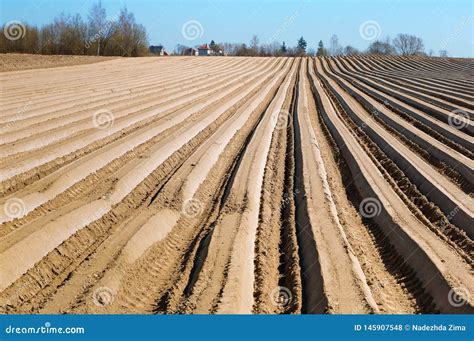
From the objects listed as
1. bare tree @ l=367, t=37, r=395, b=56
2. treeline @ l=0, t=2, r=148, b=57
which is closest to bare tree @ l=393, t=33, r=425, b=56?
bare tree @ l=367, t=37, r=395, b=56

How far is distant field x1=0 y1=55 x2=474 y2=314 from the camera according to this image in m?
5.26

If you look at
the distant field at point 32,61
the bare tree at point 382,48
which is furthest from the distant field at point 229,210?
the bare tree at point 382,48

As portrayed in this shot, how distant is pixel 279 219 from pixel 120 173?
284 cm

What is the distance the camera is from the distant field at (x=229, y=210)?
17.3ft

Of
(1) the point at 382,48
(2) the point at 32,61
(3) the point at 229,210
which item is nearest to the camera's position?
(3) the point at 229,210

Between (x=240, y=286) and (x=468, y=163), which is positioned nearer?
(x=240, y=286)

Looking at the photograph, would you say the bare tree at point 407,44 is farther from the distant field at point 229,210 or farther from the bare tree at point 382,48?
the distant field at point 229,210

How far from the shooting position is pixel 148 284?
5465 millimetres

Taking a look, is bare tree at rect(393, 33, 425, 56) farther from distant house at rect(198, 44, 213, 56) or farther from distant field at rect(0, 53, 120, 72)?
distant field at rect(0, 53, 120, 72)

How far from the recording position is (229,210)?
7391 mm

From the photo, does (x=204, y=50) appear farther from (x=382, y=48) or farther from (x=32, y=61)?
(x=32, y=61)

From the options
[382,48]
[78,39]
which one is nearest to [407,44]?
[382,48]
